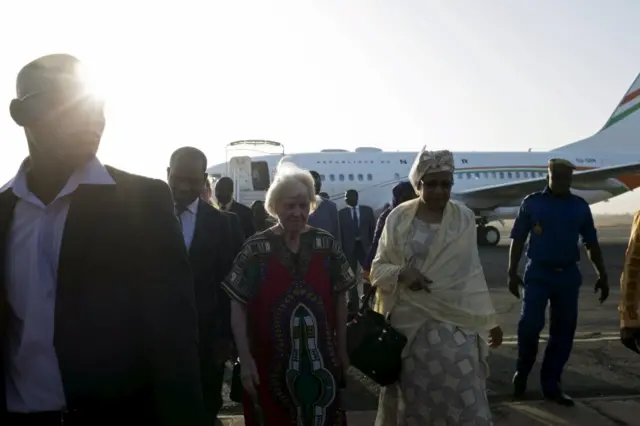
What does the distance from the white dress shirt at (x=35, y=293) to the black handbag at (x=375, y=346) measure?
1.94 meters

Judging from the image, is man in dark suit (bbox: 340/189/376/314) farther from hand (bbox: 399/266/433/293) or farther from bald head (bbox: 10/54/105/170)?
bald head (bbox: 10/54/105/170)

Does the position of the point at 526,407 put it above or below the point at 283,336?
below

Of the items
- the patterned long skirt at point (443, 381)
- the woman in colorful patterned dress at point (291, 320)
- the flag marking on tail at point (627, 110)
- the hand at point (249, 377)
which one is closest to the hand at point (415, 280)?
the patterned long skirt at point (443, 381)

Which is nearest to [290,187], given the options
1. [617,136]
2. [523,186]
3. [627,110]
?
[523,186]

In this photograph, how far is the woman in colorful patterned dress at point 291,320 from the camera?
3078 mm

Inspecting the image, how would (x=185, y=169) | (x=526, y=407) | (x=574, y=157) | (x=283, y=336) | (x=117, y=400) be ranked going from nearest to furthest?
(x=117, y=400)
(x=283, y=336)
(x=185, y=169)
(x=526, y=407)
(x=574, y=157)

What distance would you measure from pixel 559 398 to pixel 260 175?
1638 centimetres

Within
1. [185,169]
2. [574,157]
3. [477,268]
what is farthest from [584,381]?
[574,157]

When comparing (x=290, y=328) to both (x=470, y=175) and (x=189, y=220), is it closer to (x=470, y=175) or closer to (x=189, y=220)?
(x=189, y=220)

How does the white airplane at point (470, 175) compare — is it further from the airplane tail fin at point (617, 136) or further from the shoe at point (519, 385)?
the shoe at point (519, 385)

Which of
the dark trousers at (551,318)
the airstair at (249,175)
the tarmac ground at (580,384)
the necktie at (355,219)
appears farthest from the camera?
the airstair at (249,175)

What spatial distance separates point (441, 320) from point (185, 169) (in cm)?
158

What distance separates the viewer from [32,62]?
1.62 m

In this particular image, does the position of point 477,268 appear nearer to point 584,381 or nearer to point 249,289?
point 249,289
